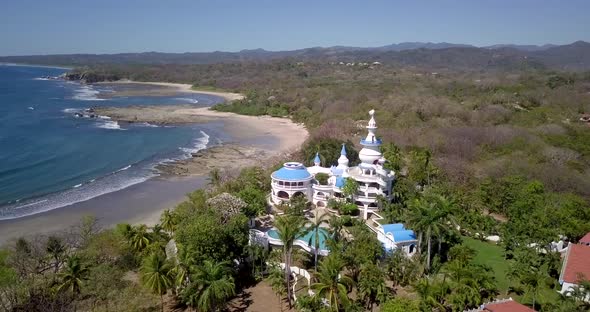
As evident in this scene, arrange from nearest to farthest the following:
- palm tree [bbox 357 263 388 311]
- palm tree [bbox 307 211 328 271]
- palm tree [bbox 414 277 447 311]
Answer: palm tree [bbox 414 277 447 311] → palm tree [bbox 357 263 388 311] → palm tree [bbox 307 211 328 271]

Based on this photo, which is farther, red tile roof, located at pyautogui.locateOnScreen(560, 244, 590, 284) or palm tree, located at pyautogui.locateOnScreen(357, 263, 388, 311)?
red tile roof, located at pyautogui.locateOnScreen(560, 244, 590, 284)

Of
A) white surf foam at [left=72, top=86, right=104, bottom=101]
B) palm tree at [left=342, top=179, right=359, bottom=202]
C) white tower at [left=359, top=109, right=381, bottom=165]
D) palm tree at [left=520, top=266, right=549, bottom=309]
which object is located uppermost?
white tower at [left=359, top=109, right=381, bottom=165]

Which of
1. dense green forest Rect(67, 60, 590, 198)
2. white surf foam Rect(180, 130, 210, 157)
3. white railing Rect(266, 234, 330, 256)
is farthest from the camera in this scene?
white surf foam Rect(180, 130, 210, 157)

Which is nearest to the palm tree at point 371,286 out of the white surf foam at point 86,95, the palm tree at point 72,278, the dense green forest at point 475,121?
the palm tree at point 72,278

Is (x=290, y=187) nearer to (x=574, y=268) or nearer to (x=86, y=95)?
(x=574, y=268)

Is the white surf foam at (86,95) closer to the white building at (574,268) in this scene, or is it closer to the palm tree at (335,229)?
the palm tree at (335,229)

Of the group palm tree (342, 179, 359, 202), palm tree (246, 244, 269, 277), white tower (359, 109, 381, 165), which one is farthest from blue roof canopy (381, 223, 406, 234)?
palm tree (246, 244, 269, 277)

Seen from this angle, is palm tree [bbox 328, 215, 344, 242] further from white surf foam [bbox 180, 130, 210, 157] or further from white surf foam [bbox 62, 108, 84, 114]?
white surf foam [bbox 62, 108, 84, 114]

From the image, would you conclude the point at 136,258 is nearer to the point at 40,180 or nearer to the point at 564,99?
the point at 40,180
